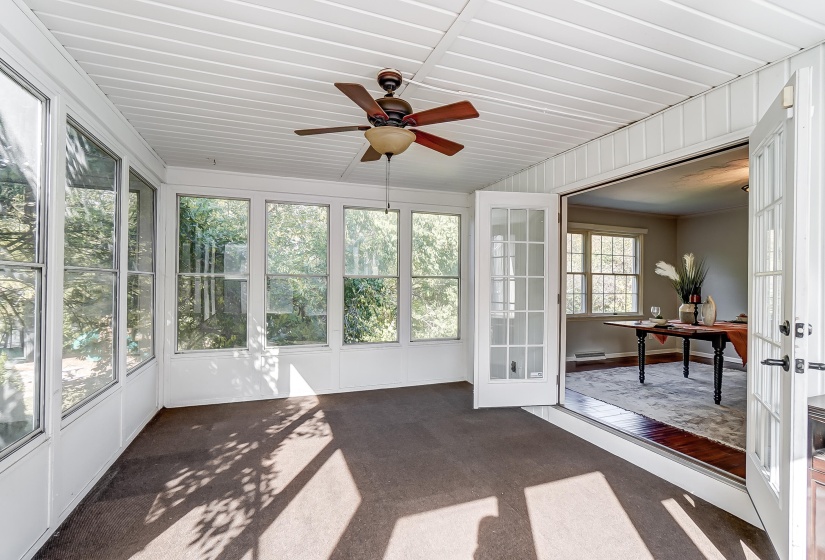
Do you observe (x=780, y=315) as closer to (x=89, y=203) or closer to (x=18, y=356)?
(x=18, y=356)

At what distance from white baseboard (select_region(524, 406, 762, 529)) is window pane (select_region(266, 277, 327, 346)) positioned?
9.79 feet

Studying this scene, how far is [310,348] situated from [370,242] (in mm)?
1543

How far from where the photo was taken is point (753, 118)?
2410 mm

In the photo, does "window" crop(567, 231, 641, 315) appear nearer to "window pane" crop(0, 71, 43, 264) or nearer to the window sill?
the window sill

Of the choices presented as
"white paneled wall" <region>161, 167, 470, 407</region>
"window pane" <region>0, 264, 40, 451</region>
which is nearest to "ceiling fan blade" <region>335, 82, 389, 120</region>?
"window pane" <region>0, 264, 40, 451</region>

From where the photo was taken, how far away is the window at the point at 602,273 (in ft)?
22.7

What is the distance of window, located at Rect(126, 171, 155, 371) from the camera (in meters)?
3.53

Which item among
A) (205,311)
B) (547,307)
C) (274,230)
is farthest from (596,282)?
(205,311)

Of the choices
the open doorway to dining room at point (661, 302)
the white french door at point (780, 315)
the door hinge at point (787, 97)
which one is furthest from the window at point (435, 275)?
the door hinge at point (787, 97)

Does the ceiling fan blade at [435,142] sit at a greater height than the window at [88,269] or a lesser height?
greater

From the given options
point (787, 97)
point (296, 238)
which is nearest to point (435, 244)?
point (296, 238)

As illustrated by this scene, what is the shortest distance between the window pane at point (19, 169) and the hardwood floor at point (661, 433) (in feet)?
13.9

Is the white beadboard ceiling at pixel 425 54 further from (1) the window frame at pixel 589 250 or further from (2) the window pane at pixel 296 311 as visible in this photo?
(1) the window frame at pixel 589 250

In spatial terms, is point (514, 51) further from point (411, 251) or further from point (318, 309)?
point (318, 309)
